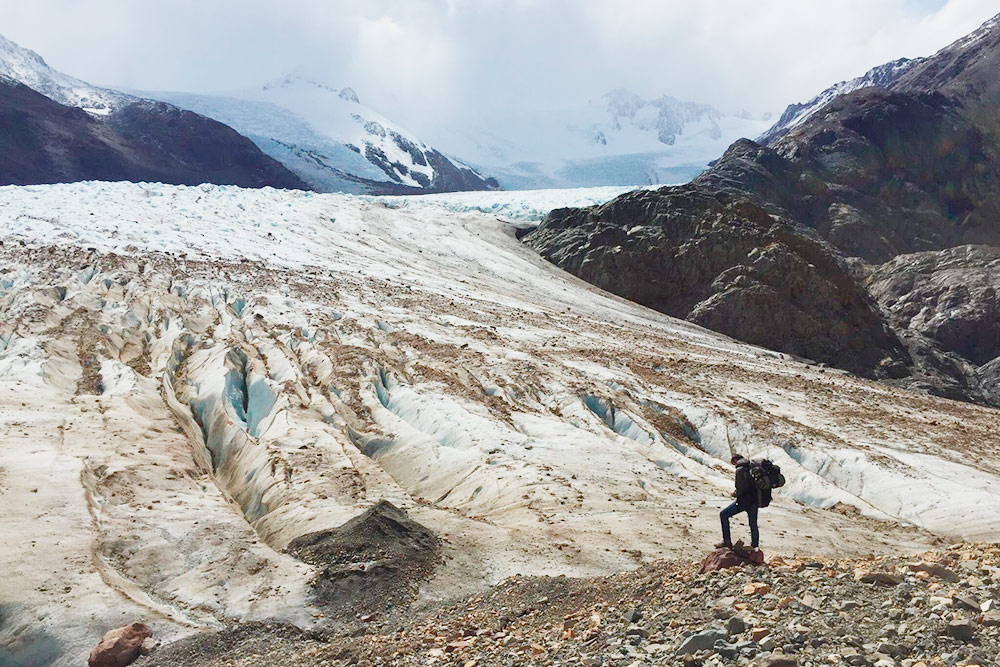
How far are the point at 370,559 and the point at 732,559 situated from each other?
5.98 m

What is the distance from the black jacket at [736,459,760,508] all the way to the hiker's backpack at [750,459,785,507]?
1.7 inches

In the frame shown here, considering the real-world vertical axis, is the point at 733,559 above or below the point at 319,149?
below

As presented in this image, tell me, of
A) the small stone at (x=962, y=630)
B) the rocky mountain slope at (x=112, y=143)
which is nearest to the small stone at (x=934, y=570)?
the small stone at (x=962, y=630)

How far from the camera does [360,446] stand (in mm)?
20453

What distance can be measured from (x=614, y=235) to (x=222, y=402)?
161 ft

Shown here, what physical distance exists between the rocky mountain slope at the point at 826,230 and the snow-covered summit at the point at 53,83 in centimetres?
14266

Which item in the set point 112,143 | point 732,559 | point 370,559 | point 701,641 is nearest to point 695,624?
point 701,641

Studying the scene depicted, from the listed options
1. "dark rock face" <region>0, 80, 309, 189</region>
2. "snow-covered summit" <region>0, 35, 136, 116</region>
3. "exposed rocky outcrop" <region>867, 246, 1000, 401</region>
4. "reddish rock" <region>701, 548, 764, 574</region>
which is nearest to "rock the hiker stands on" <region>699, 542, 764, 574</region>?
"reddish rock" <region>701, 548, 764, 574</region>

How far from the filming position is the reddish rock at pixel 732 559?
9895 millimetres

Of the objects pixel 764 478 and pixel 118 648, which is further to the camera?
pixel 764 478

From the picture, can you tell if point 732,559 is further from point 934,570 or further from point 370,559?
point 370,559

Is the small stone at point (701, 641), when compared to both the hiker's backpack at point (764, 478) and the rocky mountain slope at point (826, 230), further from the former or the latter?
the rocky mountain slope at point (826, 230)

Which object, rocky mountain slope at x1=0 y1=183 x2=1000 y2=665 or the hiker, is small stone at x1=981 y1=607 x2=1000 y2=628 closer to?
rocky mountain slope at x1=0 y1=183 x2=1000 y2=665

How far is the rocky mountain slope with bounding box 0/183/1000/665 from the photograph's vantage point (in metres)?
12.2
